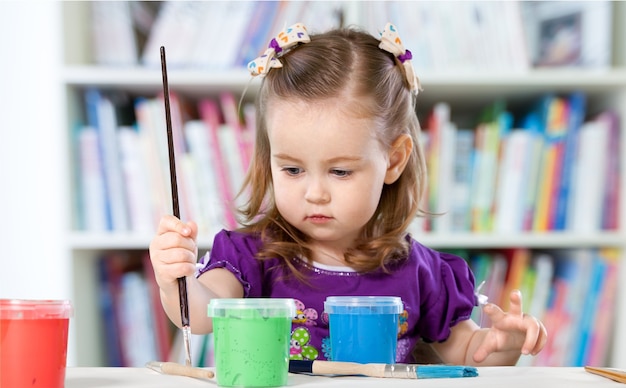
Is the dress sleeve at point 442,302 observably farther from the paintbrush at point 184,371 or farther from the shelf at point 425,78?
the shelf at point 425,78

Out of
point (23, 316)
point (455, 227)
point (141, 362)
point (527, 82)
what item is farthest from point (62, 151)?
point (23, 316)

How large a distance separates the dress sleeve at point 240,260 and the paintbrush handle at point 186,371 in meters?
0.42

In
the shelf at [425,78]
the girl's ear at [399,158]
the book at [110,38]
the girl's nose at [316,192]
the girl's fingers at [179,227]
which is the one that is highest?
the book at [110,38]

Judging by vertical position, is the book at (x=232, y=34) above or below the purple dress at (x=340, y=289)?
above

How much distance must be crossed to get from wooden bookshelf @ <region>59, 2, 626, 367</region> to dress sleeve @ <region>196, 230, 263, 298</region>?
0.83 meters

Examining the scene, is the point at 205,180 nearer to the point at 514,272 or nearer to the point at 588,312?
the point at 514,272

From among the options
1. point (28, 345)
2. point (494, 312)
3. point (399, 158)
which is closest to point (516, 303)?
point (494, 312)

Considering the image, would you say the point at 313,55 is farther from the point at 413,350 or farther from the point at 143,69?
the point at 143,69

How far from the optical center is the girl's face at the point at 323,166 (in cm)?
124

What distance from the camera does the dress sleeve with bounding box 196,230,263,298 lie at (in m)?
1.31

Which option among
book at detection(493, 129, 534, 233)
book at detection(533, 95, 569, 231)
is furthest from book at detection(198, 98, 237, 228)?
book at detection(533, 95, 569, 231)

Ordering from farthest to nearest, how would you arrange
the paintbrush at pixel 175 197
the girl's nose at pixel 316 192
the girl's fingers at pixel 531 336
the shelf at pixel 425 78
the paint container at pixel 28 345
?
the shelf at pixel 425 78 → the girl's nose at pixel 316 192 → the girl's fingers at pixel 531 336 → the paintbrush at pixel 175 197 → the paint container at pixel 28 345

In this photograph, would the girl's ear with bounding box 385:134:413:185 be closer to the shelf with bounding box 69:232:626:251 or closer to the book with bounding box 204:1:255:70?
the shelf with bounding box 69:232:626:251

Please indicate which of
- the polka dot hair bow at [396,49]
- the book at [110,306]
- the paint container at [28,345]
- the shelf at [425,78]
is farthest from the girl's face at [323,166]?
the book at [110,306]
